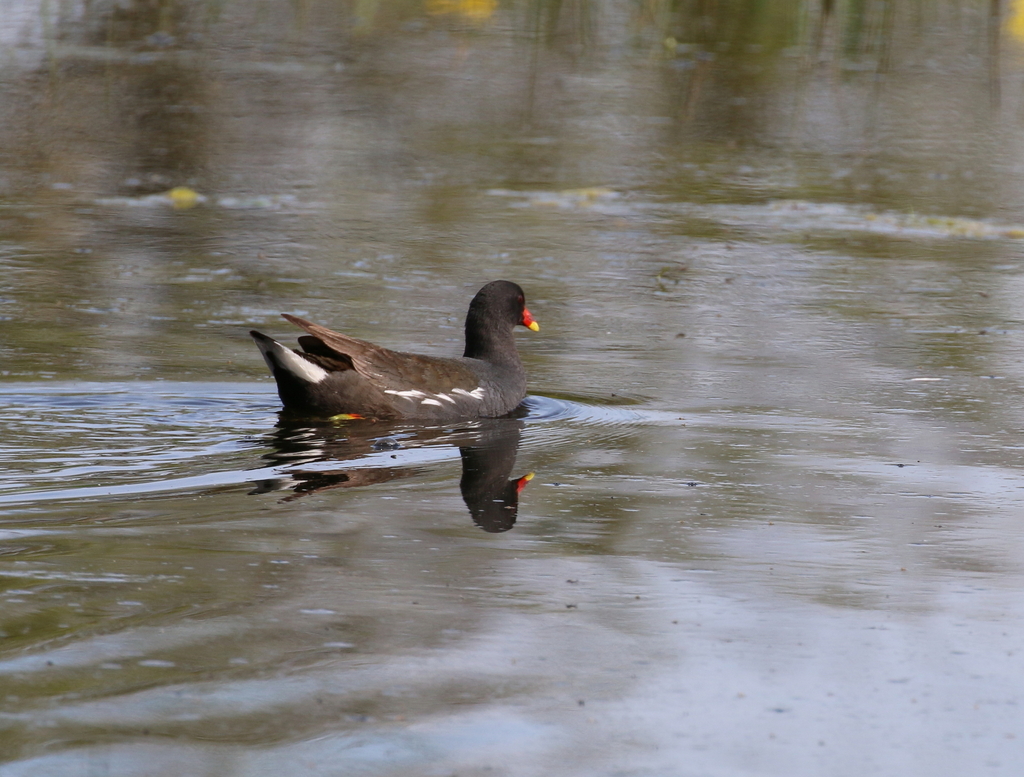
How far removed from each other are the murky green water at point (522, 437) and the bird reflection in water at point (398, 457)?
3cm

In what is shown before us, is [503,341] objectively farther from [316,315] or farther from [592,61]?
[592,61]

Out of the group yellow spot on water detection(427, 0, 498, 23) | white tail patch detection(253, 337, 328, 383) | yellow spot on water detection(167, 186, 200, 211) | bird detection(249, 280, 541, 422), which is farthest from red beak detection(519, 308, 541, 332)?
yellow spot on water detection(427, 0, 498, 23)

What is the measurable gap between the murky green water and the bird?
0.48 feet

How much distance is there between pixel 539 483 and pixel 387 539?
3.45ft

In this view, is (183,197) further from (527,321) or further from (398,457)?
(398,457)

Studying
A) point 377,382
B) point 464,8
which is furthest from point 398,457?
point 464,8

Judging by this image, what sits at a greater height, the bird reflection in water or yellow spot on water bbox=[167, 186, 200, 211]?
yellow spot on water bbox=[167, 186, 200, 211]

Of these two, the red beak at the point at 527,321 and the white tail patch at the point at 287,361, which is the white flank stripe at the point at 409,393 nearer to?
the white tail patch at the point at 287,361

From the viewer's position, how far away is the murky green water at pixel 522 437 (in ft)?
11.1

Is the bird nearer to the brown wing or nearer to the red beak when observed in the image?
the brown wing

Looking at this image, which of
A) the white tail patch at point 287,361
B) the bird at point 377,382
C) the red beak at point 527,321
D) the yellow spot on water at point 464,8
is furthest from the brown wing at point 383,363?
the yellow spot on water at point 464,8

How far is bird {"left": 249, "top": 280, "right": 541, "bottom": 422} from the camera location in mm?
6680

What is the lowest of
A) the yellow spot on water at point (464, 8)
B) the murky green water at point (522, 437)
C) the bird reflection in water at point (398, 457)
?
the bird reflection in water at point (398, 457)

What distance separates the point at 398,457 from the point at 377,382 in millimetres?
869
